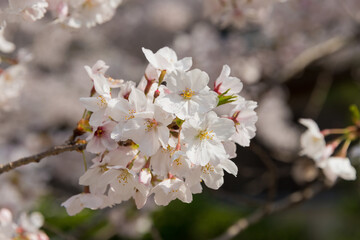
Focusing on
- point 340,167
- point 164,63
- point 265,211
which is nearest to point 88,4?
point 164,63

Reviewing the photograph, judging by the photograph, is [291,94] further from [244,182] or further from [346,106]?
[244,182]

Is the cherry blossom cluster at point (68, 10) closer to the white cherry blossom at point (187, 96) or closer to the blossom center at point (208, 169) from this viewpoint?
the white cherry blossom at point (187, 96)

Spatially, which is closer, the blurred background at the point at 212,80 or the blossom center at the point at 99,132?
the blossom center at the point at 99,132

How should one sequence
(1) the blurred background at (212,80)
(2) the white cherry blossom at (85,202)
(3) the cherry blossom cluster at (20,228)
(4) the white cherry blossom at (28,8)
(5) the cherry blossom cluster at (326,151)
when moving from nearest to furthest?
(2) the white cherry blossom at (85,202), (4) the white cherry blossom at (28,8), (3) the cherry blossom cluster at (20,228), (5) the cherry blossom cluster at (326,151), (1) the blurred background at (212,80)

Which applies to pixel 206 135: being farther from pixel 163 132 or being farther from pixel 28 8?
pixel 28 8

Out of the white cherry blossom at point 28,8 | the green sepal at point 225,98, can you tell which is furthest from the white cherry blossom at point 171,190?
the white cherry blossom at point 28,8
